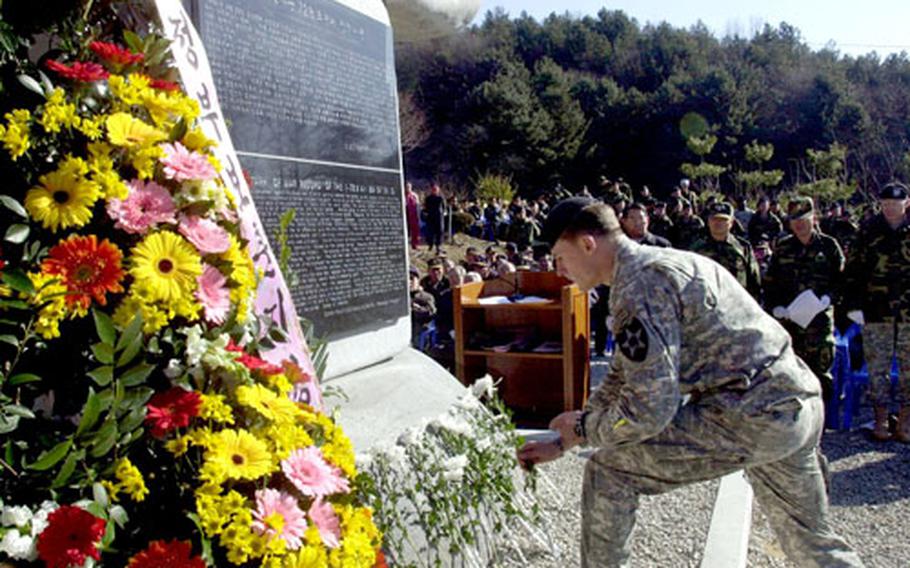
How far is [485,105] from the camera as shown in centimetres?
4466

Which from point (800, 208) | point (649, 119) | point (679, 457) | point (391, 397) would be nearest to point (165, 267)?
point (679, 457)

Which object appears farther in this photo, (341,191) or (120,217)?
(341,191)

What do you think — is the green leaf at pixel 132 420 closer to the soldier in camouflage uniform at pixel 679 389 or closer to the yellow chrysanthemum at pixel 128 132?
the yellow chrysanthemum at pixel 128 132

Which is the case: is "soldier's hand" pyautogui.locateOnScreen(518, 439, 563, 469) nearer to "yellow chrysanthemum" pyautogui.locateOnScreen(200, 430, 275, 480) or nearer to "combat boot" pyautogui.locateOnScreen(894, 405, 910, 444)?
"yellow chrysanthemum" pyautogui.locateOnScreen(200, 430, 275, 480)

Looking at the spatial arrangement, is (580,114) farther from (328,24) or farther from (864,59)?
(328,24)

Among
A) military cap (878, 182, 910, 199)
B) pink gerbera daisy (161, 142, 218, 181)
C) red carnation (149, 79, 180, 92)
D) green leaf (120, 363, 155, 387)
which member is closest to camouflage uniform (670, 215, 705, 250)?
military cap (878, 182, 910, 199)

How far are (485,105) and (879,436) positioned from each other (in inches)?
1570

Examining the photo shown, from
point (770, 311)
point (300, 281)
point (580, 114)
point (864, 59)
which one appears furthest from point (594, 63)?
point (300, 281)

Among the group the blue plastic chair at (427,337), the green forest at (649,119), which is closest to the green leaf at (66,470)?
the blue plastic chair at (427,337)

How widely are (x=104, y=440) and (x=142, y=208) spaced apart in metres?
0.57

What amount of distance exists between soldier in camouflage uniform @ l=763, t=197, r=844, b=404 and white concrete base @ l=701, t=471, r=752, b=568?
2.20 metres

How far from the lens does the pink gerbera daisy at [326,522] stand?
6.08ft

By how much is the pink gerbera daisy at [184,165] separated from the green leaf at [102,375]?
20.5 inches

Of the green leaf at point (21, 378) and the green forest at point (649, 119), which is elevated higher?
the green forest at point (649, 119)
